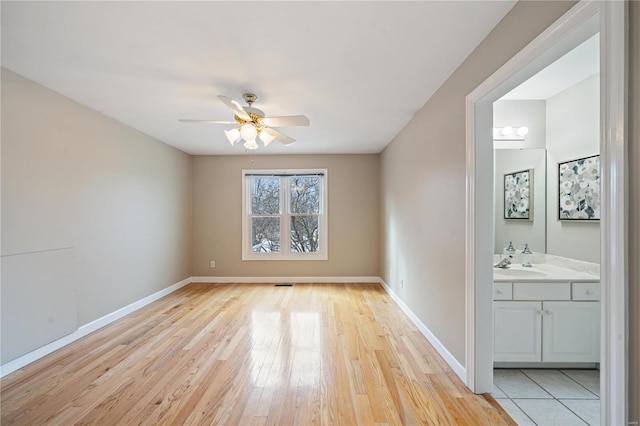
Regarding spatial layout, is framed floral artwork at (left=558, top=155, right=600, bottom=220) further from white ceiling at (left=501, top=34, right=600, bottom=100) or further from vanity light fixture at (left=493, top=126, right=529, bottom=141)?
white ceiling at (left=501, top=34, right=600, bottom=100)

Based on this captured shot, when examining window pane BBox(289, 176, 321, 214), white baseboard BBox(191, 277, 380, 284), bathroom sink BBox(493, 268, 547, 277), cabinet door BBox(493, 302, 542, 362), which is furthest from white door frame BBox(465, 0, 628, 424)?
white baseboard BBox(191, 277, 380, 284)

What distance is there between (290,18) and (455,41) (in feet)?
3.73

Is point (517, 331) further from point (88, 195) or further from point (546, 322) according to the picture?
point (88, 195)

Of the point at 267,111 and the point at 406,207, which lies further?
the point at 406,207

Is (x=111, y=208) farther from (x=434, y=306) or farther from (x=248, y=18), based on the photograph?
(x=434, y=306)

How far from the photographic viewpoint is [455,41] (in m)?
2.01

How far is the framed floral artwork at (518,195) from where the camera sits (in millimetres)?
3109

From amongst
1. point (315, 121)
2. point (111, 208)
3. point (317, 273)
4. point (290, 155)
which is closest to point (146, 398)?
point (111, 208)

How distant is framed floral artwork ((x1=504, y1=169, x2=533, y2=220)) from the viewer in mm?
3109

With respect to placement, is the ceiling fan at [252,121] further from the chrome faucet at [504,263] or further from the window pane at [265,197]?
the window pane at [265,197]

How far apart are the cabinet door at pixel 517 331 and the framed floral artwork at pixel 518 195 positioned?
1110 millimetres

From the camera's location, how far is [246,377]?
2314 mm

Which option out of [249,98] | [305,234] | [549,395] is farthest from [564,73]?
[305,234]

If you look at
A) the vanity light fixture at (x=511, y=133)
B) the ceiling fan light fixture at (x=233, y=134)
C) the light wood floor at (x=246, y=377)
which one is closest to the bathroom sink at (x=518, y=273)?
the light wood floor at (x=246, y=377)
